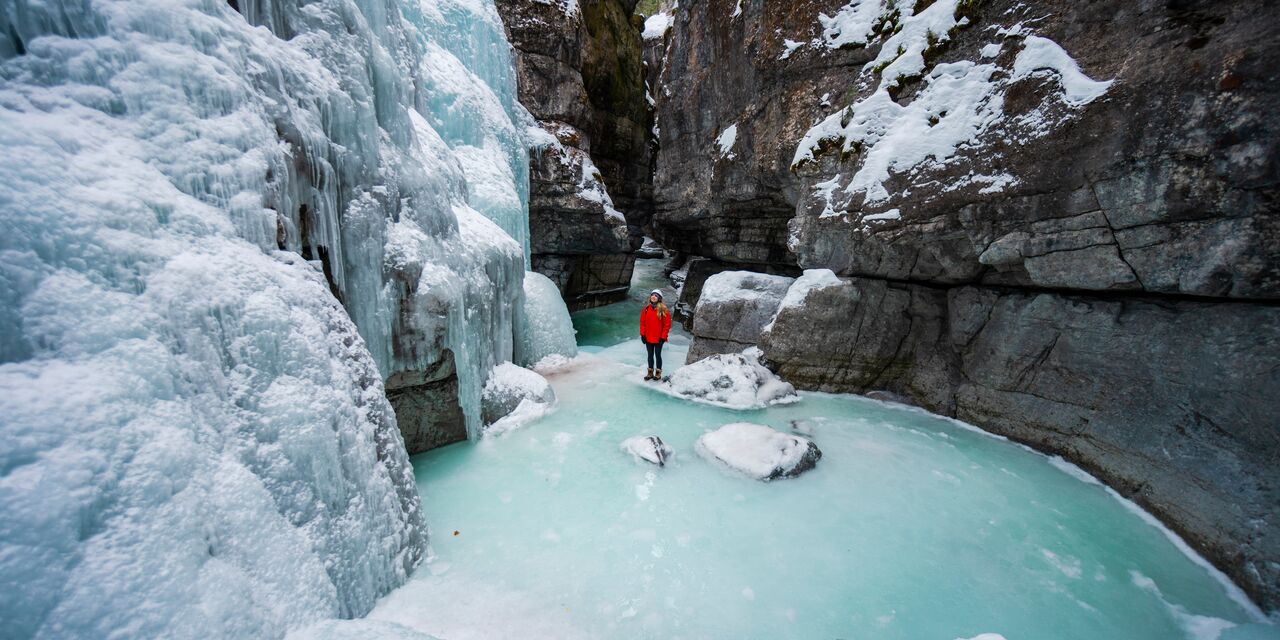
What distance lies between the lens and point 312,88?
13.4 feet

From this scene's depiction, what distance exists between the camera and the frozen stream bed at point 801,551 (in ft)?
11.4

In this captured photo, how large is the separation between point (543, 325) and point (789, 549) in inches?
294

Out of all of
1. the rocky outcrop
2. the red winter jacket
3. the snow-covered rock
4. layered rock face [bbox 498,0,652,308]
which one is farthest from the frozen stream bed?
layered rock face [bbox 498,0,652,308]

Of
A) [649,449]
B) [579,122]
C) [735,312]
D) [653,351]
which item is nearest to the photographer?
[649,449]

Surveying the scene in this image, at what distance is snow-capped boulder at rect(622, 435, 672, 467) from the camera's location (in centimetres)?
579

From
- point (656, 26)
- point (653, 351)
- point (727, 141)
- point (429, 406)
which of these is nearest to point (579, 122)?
point (727, 141)

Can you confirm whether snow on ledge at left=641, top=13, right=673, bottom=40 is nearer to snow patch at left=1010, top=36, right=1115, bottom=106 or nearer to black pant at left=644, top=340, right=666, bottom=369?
black pant at left=644, top=340, right=666, bottom=369

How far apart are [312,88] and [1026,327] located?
889 centimetres

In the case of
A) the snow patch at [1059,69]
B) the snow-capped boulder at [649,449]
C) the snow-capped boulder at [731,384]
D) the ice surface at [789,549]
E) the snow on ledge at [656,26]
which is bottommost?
the ice surface at [789,549]

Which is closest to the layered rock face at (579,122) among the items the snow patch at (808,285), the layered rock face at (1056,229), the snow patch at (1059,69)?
the layered rock face at (1056,229)

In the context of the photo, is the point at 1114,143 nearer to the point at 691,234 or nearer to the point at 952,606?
the point at 952,606

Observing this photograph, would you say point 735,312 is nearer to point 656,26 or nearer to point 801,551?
point 801,551

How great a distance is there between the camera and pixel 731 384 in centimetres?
805

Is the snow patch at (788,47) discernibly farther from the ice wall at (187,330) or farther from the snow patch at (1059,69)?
the ice wall at (187,330)
